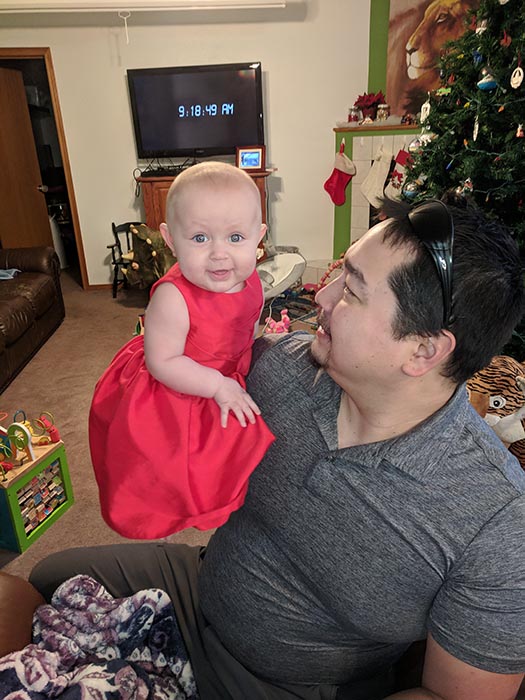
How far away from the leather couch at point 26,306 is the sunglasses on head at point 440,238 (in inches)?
118

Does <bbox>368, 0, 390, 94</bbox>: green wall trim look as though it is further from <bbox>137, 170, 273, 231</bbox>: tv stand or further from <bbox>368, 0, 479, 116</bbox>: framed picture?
<bbox>137, 170, 273, 231</bbox>: tv stand

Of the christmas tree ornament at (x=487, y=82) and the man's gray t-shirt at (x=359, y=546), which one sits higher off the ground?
the christmas tree ornament at (x=487, y=82)

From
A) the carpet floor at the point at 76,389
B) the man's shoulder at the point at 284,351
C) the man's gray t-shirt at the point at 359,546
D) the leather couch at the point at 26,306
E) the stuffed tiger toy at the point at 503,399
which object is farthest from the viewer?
the leather couch at the point at 26,306

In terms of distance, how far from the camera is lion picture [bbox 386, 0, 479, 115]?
4125mm

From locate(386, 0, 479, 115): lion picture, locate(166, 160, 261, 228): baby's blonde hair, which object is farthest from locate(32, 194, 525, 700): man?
locate(386, 0, 479, 115): lion picture

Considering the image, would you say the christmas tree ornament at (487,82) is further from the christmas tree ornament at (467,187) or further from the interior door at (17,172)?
the interior door at (17,172)

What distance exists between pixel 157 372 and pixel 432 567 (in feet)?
1.79

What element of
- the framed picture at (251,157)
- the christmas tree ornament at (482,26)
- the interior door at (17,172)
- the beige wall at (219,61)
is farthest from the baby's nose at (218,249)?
the interior door at (17,172)

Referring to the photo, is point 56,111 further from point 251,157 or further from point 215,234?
point 215,234

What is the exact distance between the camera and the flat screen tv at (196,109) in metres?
4.61

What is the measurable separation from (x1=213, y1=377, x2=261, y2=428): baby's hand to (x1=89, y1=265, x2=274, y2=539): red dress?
0.05 ft

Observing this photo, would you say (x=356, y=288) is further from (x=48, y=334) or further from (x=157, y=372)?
(x=48, y=334)

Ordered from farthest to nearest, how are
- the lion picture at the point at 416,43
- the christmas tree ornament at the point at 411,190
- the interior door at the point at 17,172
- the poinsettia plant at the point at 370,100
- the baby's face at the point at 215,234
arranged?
the interior door at the point at 17,172 < the poinsettia plant at the point at 370,100 < the lion picture at the point at 416,43 < the christmas tree ornament at the point at 411,190 < the baby's face at the point at 215,234

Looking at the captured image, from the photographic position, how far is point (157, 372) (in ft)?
2.92
